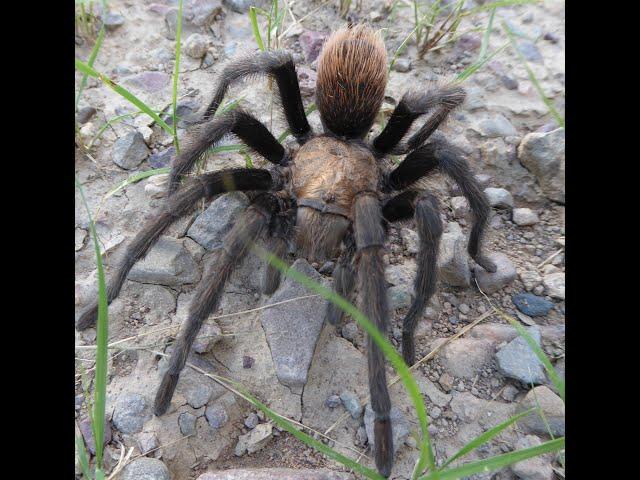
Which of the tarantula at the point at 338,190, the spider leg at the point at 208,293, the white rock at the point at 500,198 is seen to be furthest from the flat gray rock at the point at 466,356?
the spider leg at the point at 208,293

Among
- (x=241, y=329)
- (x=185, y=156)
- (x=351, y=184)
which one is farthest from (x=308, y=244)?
(x=185, y=156)

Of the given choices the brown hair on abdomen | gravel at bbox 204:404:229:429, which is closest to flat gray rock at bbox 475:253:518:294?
the brown hair on abdomen

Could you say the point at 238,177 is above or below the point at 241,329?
above

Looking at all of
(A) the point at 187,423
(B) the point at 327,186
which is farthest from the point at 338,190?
(A) the point at 187,423

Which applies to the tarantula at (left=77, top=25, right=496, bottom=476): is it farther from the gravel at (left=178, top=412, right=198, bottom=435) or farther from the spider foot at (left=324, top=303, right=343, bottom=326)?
the gravel at (left=178, top=412, right=198, bottom=435)

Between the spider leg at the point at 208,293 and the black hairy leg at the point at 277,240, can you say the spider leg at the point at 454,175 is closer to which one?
the black hairy leg at the point at 277,240

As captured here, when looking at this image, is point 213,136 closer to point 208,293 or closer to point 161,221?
point 161,221
